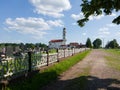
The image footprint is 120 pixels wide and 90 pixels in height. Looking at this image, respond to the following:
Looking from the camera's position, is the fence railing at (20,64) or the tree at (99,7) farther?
the tree at (99,7)

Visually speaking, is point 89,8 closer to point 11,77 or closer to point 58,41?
point 11,77

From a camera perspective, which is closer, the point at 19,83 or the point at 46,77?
the point at 19,83

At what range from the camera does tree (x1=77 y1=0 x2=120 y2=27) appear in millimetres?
18141

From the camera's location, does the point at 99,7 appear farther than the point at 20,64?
Yes

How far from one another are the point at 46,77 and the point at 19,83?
2851mm

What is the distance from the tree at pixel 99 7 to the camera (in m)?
18.1

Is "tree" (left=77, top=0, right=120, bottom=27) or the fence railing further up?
"tree" (left=77, top=0, right=120, bottom=27)

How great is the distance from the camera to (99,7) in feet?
63.0

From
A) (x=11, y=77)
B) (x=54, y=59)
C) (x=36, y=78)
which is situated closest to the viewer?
(x=11, y=77)

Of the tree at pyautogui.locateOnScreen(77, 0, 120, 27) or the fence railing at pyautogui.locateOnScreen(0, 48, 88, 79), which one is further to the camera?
the tree at pyautogui.locateOnScreen(77, 0, 120, 27)

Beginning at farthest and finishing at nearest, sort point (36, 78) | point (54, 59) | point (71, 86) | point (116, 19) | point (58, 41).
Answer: point (58, 41)
point (54, 59)
point (116, 19)
point (36, 78)
point (71, 86)

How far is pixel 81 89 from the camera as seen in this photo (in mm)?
10945

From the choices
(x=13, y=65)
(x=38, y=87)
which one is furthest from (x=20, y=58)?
(x=38, y=87)

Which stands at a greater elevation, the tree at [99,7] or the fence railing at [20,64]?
the tree at [99,7]
